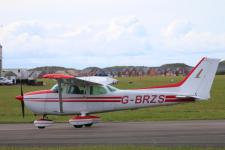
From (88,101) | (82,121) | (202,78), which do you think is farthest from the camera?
(88,101)

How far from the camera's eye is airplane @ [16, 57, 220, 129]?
19984 mm

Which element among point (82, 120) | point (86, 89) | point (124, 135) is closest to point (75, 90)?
point (86, 89)

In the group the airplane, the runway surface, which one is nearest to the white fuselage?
the airplane

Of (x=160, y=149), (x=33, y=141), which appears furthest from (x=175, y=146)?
(x=33, y=141)

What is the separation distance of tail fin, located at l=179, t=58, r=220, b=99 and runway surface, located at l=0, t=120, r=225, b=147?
4.06ft

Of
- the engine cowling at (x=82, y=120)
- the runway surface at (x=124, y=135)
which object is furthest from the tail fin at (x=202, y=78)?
the engine cowling at (x=82, y=120)

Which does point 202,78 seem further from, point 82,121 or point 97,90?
point 82,121

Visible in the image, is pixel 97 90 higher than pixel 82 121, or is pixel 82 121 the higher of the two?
pixel 97 90

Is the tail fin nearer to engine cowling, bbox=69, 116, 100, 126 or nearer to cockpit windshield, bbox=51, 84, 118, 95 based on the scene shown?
cockpit windshield, bbox=51, 84, 118, 95

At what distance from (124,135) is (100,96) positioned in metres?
4.59

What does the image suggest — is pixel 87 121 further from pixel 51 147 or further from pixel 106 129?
pixel 51 147

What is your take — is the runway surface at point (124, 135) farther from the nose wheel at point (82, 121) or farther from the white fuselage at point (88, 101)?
the white fuselage at point (88, 101)

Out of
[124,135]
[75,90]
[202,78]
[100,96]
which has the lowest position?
[124,135]

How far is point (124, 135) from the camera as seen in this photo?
54.5 ft
